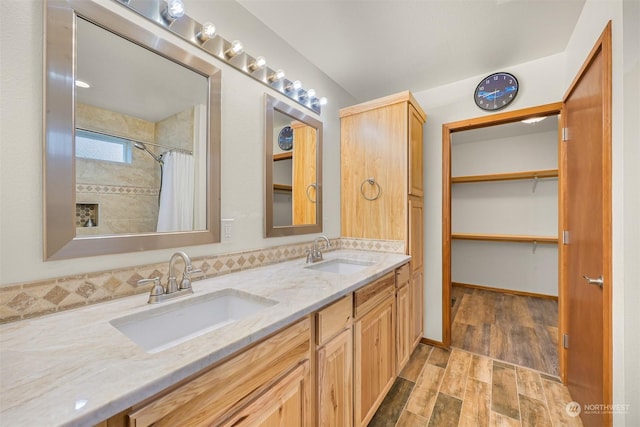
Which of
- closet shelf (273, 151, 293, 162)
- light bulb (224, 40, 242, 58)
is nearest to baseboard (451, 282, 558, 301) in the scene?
closet shelf (273, 151, 293, 162)

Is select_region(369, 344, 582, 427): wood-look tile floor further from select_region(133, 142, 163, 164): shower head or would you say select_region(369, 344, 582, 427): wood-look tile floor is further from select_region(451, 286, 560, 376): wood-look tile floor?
select_region(133, 142, 163, 164): shower head

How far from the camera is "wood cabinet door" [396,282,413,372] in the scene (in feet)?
6.03

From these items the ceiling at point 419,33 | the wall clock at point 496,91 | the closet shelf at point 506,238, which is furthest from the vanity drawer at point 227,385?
the closet shelf at point 506,238

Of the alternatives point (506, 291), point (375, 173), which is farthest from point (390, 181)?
point (506, 291)

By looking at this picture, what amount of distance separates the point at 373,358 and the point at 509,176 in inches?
138

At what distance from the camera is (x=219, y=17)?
140 cm

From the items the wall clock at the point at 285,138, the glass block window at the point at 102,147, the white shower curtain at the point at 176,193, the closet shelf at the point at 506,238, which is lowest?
the closet shelf at the point at 506,238

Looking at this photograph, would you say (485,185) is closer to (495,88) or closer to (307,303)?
(495,88)

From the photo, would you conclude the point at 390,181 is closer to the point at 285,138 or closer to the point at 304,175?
the point at 304,175

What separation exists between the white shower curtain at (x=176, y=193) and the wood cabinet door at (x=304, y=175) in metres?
0.78

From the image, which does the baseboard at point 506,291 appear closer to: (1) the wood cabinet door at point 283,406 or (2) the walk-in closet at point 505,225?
(2) the walk-in closet at point 505,225

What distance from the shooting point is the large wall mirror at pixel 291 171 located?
1.68 m

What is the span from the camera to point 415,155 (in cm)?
225

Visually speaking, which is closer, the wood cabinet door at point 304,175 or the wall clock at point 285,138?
the wall clock at point 285,138
